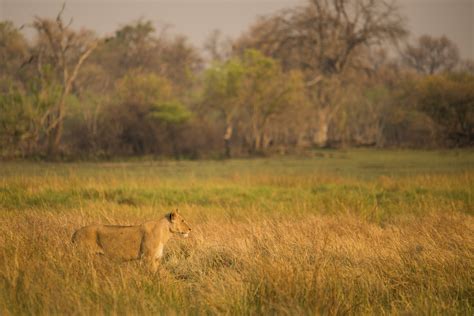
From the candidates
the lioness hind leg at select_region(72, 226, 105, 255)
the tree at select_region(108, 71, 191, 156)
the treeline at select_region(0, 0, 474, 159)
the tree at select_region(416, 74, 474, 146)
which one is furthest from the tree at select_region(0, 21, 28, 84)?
the lioness hind leg at select_region(72, 226, 105, 255)

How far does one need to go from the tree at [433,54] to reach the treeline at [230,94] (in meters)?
0.18

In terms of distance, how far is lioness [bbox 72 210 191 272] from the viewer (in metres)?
8.44

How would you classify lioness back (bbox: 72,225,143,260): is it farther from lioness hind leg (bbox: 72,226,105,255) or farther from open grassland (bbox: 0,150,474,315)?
open grassland (bbox: 0,150,474,315)

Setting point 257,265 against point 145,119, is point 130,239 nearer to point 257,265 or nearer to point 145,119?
point 257,265

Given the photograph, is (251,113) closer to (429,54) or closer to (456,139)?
(456,139)

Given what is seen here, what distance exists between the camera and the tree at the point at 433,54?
3159 inches

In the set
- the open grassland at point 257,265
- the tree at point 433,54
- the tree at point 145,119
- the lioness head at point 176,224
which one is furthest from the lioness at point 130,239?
the tree at point 433,54

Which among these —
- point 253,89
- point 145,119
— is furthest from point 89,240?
point 253,89

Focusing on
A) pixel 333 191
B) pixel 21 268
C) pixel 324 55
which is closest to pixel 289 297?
pixel 21 268

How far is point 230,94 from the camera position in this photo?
46.9 m

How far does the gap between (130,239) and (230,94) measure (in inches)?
1534

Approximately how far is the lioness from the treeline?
2849cm

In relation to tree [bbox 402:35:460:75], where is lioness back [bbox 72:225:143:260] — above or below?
below

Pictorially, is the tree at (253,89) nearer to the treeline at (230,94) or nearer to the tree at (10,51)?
the treeline at (230,94)
